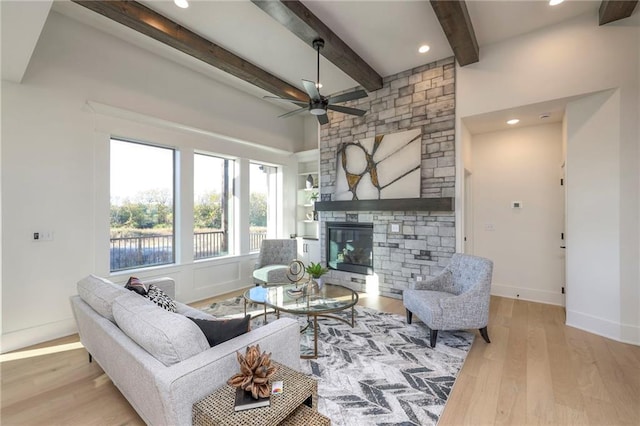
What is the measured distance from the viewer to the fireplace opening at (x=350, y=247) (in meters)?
4.87

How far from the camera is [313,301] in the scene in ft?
9.73

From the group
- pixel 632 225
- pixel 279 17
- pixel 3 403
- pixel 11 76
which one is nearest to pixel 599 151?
pixel 632 225

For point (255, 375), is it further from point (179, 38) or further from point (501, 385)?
point (179, 38)

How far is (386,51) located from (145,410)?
14.9ft

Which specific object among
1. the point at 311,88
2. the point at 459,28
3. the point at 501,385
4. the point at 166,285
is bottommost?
the point at 501,385

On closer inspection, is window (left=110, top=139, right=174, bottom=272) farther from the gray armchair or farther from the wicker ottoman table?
the gray armchair

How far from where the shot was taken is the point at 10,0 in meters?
1.90

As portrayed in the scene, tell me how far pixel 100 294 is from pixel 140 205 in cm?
218

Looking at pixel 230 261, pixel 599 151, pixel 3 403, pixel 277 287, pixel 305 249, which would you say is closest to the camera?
pixel 3 403

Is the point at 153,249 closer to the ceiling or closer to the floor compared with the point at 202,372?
closer to the ceiling

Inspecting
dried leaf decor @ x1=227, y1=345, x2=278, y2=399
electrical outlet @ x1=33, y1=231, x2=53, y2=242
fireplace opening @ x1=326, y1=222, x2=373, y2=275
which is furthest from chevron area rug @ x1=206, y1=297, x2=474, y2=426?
electrical outlet @ x1=33, y1=231, x2=53, y2=242

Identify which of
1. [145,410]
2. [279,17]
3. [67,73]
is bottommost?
[145,410]

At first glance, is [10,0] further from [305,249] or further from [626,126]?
[626,126]

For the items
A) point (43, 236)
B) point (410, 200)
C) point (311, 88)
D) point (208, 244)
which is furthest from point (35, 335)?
point (410, 200)
